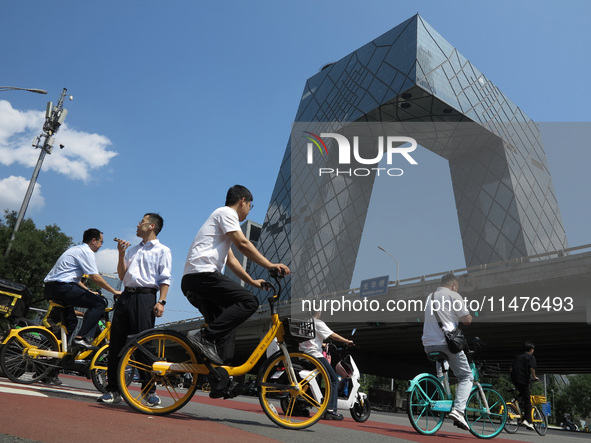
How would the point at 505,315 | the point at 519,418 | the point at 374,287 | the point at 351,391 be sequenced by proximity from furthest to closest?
the point at 374,287 → the point at 505,315 → the point at 519,418 → the point at 351,391

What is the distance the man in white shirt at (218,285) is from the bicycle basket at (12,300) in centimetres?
467

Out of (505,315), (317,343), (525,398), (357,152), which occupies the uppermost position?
(357,152)

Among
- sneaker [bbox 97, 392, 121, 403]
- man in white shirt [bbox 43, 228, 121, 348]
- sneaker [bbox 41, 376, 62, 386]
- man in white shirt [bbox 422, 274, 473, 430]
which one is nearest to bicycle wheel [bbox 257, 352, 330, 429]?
sneaker [bbox 97, 392, 121, 403]

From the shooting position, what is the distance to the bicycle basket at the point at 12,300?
7.43 metres

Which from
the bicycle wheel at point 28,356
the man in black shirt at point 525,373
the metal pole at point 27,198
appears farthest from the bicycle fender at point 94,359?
the metal pole at point 27,198

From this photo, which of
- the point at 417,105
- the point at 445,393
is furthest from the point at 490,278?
the point at 417,105

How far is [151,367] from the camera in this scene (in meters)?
3.95

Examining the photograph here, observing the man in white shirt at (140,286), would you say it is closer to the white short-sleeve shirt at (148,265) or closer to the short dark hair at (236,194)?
the white short-sleeve shirt at (148,265)

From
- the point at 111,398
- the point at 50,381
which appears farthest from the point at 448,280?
the point at 50,381

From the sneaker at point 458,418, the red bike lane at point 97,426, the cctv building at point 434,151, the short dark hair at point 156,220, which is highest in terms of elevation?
the cctv building at point 434,151

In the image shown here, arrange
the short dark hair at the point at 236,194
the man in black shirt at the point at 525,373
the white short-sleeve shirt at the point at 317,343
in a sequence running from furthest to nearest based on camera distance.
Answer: the man in black shirt at the point at 525,373 < the white short-sleeve shirt at the point at 317,343 < the short dark hair at the point at 236,194

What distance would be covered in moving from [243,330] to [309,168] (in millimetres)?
33648

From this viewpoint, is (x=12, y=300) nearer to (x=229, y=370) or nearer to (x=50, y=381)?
(x=50, y=381)

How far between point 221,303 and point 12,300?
510 cm
